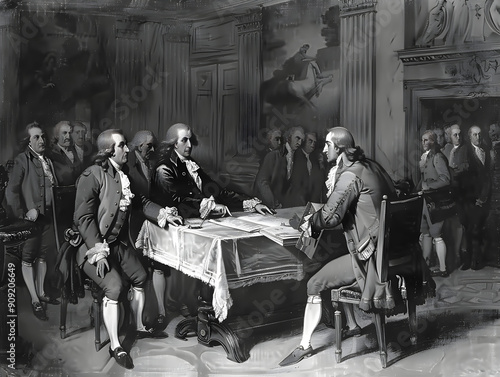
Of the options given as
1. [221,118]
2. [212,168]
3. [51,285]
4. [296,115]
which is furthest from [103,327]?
[296,115]

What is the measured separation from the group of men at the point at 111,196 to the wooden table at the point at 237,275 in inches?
5.9

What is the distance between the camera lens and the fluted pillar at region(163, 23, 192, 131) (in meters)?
4.29

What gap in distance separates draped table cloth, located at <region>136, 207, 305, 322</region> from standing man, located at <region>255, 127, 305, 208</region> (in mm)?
97

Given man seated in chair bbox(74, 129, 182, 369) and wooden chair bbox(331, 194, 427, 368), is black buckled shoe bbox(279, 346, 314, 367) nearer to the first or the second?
wooden chair bbox(331, 194, 427, 368)

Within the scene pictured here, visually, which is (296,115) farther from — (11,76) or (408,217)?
(11,76)

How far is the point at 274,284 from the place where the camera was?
4324 mm

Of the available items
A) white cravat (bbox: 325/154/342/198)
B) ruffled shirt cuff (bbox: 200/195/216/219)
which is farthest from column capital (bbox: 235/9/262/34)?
ruffled shirt cuff (bbox: 200/195/216/219)

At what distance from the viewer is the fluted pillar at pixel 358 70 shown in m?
4.29

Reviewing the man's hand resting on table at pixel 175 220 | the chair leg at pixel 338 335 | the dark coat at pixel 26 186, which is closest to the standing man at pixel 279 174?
the man's hand resting on table at pixel 175 220

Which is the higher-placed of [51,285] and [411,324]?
[51,285]

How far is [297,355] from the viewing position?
4352 mm

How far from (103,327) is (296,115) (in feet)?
6.79

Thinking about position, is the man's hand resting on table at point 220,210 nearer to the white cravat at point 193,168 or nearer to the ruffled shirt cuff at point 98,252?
the white cravat at point 193,168

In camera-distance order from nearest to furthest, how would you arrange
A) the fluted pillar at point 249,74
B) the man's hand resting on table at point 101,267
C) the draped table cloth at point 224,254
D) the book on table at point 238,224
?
the draped table cloth at point 224,254
the book on table at point 238,224
the man's hand resting on table at point 101,267
the fluted pillar at point 249,74
